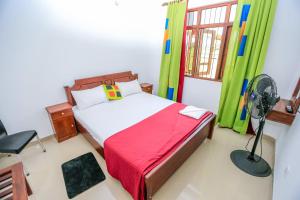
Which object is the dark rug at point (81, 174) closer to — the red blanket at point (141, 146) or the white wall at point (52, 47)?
the red blanket at point (141, 146)

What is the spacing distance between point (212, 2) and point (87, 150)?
10.9 ft

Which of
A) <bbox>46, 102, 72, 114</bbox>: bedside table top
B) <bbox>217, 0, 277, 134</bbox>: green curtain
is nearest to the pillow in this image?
<bbox>46, 102, 72, 114</bbox>: bedside table top

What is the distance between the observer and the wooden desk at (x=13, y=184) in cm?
107

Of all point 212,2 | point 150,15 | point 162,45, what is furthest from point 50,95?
point 212,2

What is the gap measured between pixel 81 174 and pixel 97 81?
1642 millimetres

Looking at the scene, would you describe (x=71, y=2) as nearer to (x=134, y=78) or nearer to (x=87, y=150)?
(x=134, y=78)

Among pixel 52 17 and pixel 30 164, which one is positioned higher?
pixel 52 17

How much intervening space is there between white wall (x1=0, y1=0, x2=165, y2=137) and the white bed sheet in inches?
24.3

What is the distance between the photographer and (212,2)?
2543mm

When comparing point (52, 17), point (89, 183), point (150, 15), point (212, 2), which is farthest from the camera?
point (150, 15)

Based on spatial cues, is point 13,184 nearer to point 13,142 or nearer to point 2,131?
point 13,142

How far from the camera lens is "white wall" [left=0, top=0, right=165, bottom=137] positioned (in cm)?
187

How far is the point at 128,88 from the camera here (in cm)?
307

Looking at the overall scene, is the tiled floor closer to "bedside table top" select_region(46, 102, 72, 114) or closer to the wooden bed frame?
the wooden bed frame
